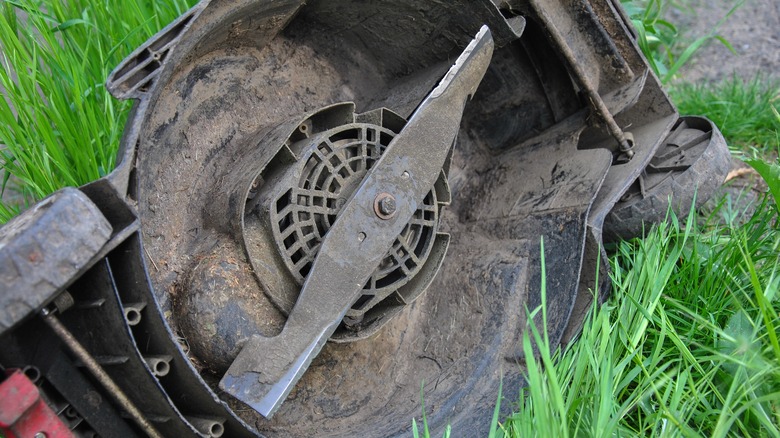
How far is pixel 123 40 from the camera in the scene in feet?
6.47

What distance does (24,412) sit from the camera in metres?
1.13

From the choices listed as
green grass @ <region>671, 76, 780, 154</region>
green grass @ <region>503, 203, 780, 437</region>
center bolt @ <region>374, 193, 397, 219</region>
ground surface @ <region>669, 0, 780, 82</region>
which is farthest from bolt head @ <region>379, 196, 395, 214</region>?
ground surface @ <region>669, 0, 780, 82</region>

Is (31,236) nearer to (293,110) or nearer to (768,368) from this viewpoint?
(293,110)

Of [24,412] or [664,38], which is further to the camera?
[664,38]

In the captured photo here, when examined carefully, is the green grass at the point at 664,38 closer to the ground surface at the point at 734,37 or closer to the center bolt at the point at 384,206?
the ground surface at the point at 734,37

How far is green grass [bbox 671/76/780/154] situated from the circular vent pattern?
1.44 m

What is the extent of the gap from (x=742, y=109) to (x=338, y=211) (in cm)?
178

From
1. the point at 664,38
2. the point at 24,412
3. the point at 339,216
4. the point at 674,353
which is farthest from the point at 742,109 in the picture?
the point at 24,412

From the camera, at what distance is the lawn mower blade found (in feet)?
4.81

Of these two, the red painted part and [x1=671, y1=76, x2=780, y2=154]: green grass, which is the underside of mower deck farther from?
[x1=671, y1=76, x2=780, y2=154]: green grass

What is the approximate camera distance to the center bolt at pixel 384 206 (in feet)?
5.22

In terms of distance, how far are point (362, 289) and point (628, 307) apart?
2.10 ft

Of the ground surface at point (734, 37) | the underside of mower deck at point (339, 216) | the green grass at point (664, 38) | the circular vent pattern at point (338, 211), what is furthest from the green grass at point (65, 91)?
the ground surface at point (734, 37)

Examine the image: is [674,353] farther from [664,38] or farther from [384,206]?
[664,38]
